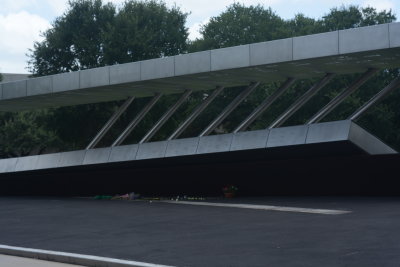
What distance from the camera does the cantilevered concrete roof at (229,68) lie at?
61.3 feet

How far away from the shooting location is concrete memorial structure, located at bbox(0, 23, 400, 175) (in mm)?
19219

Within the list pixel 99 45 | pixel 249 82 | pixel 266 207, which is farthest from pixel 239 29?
pixel 266 207

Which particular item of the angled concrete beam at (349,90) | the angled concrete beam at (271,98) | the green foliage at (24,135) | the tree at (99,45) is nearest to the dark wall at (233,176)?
the angled concrete beam at (349,90)

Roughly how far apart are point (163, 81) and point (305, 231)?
1214cm

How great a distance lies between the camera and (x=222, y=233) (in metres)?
13.3

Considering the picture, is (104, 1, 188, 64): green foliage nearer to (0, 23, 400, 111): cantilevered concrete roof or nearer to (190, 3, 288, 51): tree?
(190, 3, 288, 51): tree

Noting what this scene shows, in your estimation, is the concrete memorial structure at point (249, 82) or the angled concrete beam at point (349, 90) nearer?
the concrete memorial structure at point (249, 82)

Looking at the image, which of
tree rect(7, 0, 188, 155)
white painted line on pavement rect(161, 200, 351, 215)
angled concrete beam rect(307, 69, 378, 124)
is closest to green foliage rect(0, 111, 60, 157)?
tree rect(7, 0, 188, 155)

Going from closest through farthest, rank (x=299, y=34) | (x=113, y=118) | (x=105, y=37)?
(x=113, y=118)
(x=105, y=37)
(x=299, y=34)

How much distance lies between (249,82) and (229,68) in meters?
3.40

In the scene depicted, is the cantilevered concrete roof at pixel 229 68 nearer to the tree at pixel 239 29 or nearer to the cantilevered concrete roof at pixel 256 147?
the cantilevered concrete roof at pixel 256 147

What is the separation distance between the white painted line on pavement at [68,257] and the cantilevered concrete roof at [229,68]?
10.5 metres

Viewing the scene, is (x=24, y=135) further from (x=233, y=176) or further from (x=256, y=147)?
(x=256, y=147)

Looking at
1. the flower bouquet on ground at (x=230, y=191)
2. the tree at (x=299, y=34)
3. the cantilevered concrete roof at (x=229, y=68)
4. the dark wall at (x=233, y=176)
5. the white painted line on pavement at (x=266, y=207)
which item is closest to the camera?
the white painted line on pavement at (x=266, y=207)
